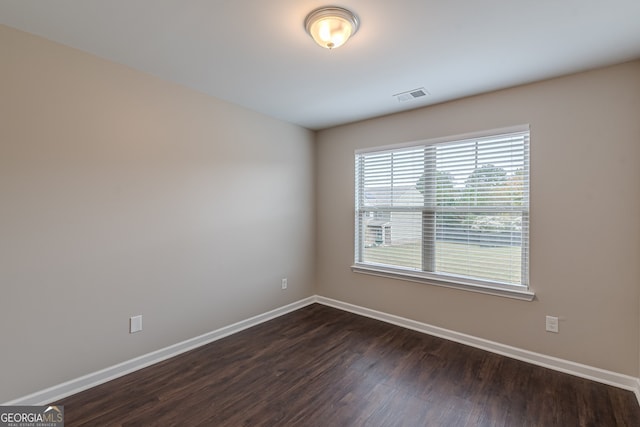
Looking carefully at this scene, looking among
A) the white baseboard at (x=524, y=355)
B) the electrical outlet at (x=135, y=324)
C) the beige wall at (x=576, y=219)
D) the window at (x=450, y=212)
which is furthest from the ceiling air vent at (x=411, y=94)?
the electrical outlet at (x=135, y=324)

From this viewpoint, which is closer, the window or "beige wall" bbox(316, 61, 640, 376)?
"beige wall" bbox(316, 61, 640, 376)

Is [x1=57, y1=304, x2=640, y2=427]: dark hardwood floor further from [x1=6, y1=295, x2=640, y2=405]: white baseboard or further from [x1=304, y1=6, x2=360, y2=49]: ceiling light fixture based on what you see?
[x1=304, y1=6, x2=360, y2=49]: ceiling light fixture

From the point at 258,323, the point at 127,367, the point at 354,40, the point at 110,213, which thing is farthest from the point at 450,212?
the point at 127,367

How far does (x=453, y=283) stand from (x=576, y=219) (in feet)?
3.83

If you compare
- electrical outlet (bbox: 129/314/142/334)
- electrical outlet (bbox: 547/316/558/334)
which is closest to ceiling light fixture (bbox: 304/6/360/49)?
electrical outlet (bbox: 129/314/142/334)

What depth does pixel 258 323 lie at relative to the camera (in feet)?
11.2

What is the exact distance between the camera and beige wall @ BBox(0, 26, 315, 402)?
1.91m

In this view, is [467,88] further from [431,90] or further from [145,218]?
[145,218]

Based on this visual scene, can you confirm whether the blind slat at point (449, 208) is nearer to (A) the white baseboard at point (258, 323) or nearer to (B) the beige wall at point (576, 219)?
(B) the beige wall at point (576, 219)

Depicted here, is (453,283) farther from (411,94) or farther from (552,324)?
(411,94)

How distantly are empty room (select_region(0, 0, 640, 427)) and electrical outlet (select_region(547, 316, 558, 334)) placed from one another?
0.5 inches

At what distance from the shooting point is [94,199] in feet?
7.27

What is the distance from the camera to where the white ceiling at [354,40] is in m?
1.67

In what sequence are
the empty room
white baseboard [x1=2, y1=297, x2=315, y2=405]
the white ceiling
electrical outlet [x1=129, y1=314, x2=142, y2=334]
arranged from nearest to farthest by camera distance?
the white ceiling, the empty room, white baseboard [x1=2, y1=297, x2=315, y2=405], electrical outlet [x1=129, y1=314, x2=142, y2=334]
